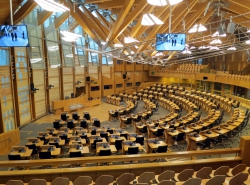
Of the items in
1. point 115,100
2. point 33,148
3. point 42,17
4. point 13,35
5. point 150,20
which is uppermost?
point 42,17

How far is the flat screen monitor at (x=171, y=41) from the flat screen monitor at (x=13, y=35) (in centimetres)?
455

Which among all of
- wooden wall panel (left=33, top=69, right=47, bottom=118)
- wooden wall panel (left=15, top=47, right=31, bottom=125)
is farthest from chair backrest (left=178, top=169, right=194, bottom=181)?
wooden wall panel (left=33, top=69, right=47, bottom=118)

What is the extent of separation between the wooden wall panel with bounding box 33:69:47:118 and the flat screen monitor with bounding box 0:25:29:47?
10903 millimetres

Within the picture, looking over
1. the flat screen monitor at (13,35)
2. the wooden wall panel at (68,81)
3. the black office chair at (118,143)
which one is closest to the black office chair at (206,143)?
the black office chair at (118,143)

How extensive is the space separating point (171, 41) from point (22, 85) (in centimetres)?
1173

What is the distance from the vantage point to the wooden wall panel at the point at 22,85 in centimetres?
1512

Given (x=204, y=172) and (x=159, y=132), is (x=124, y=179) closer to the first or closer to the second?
(x=204, y=172)

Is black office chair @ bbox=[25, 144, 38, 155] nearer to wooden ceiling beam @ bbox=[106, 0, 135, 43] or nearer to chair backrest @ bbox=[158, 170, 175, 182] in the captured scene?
wooden ceiling beam @ bbox=[106, 0, 135, 43]

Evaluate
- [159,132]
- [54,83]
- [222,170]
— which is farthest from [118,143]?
[54,83]

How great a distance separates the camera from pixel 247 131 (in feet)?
43.8

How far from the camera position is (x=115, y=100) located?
22.8 m

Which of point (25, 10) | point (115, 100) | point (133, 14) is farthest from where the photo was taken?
point (115, 100)

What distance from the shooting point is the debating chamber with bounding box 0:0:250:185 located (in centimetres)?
613

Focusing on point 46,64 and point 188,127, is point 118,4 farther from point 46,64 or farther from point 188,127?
point 46,64
